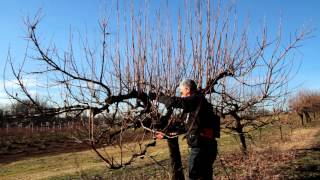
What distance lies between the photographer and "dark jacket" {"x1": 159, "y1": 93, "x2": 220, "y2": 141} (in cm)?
514

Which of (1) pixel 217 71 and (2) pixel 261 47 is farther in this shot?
(2) pixel 261 47

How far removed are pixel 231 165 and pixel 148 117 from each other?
5471 mm

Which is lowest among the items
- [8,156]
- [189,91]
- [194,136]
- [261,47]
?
[8,156]

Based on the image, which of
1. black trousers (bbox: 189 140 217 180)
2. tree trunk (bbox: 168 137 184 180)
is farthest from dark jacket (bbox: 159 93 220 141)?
tree trunk (bbox: 168 137 184 180)

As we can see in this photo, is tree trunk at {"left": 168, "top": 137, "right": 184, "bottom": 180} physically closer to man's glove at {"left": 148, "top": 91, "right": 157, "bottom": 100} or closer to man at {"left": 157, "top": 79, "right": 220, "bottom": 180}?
man's glove at {"left": 148, "top": 91, "right": 157, "bottom": 100}

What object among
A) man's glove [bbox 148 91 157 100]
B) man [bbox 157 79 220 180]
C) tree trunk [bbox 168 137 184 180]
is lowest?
tree trunk [bbox 168 137 184 180]

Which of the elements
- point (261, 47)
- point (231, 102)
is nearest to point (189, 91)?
point (261, 47)

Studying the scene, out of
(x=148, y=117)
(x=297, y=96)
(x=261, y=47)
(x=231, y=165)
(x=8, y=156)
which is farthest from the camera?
(x=297, y=96)

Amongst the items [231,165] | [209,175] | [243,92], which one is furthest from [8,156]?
[209,175]

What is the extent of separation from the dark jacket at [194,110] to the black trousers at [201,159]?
0.21 m

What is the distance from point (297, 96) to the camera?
52.9m

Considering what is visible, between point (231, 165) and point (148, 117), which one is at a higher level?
point (148, 117)

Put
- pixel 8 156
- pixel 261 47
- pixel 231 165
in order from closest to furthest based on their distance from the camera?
pixel 261 47 < pixel 231 165 < pixel 8 156

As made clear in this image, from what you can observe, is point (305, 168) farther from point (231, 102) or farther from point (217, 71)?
point (217, 71)
